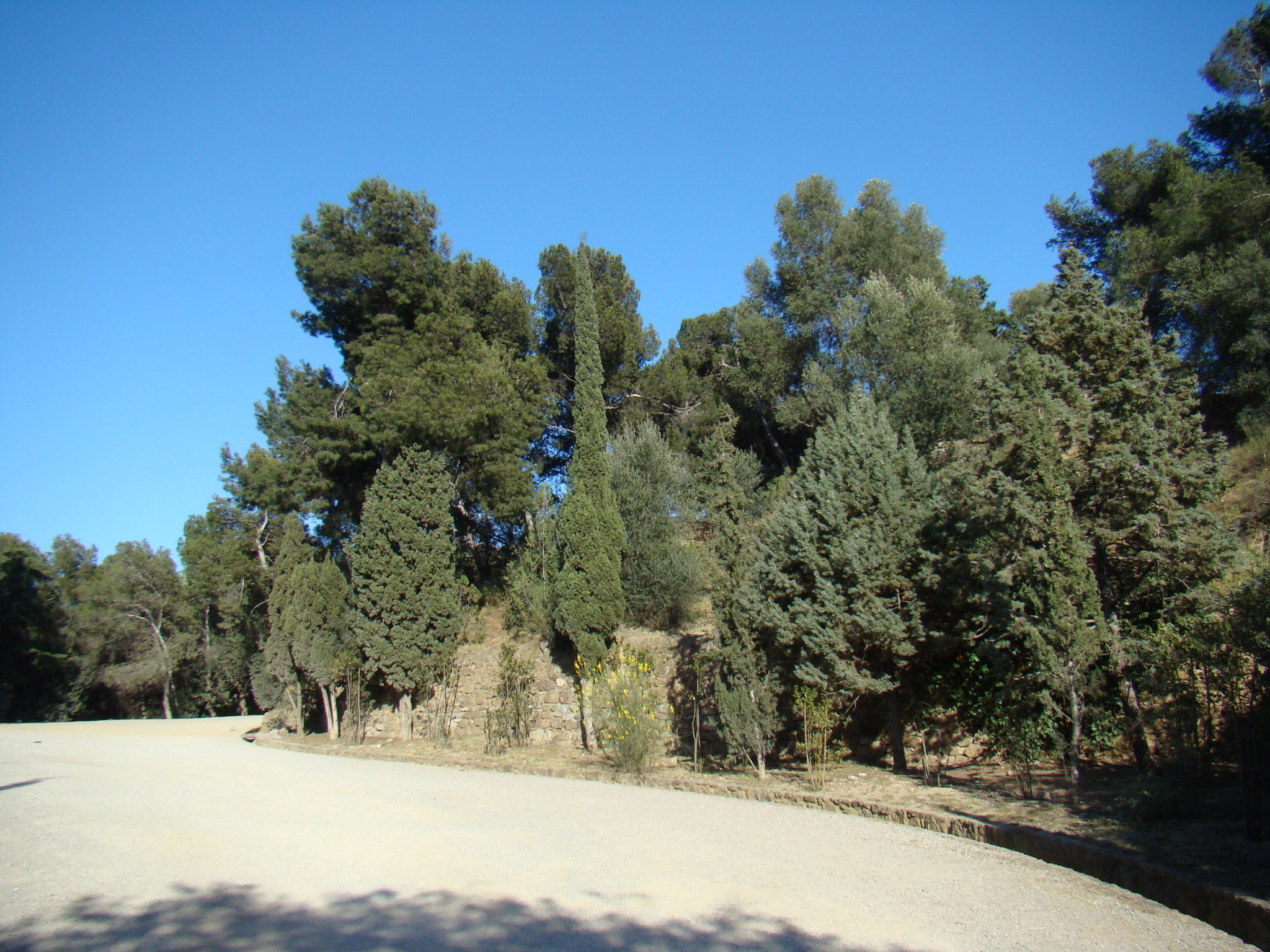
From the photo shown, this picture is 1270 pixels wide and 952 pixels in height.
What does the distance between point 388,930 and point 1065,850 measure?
5211 mm

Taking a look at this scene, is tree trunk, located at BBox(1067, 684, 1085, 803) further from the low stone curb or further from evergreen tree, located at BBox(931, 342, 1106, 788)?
the low stone curb

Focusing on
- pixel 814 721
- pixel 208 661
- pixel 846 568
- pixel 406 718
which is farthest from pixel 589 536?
pixel 208 661

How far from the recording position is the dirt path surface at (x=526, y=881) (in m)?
4.59

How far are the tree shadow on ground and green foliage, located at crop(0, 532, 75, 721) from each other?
40148 millimetres

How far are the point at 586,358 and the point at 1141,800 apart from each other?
14.1 metres

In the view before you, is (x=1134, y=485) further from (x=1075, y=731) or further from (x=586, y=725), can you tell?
(x=586, y=725)

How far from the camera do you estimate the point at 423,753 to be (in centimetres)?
1523

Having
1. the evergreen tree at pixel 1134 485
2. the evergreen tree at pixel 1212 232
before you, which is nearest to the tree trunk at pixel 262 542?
the evergreen tree at pixel 1134 485

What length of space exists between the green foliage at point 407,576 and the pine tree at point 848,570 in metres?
9.60

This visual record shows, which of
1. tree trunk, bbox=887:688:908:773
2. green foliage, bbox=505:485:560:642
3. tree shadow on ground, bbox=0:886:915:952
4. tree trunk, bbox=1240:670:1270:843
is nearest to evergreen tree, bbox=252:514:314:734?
green foliage, bbox=505:485:560:642

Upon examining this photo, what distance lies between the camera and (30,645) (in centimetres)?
3716

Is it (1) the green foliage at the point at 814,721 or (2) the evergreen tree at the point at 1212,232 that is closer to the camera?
(1) the green foliage at the point at 814,721

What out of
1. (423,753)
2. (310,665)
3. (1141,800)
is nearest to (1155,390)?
(1141,800)

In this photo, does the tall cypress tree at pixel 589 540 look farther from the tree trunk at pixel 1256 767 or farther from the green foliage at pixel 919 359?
the tree trunk at pixel 1256 767
